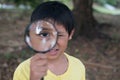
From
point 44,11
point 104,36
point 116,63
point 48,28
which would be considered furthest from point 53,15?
point 104,36

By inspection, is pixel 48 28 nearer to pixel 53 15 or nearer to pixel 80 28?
pixel 53 15

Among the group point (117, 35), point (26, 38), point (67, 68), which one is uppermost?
point (26, 38)

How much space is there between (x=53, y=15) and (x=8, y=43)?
401cm

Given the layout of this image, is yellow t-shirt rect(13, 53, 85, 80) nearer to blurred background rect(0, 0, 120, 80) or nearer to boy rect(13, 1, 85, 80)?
boy rect(13, 1, 85, 80)

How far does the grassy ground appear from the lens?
16.2 ft

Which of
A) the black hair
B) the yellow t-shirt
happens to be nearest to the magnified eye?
the black hair

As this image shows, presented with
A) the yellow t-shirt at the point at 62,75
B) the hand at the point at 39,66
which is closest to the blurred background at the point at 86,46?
the yellow t-shirt at the point at 62,75

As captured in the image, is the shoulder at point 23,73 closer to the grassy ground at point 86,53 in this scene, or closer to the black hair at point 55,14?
the black hair at point 55,14

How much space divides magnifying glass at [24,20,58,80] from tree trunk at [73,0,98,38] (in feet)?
14.5

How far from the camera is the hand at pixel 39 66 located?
159 cm

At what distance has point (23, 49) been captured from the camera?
17.9 feet

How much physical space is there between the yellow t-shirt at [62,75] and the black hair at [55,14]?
25 cm

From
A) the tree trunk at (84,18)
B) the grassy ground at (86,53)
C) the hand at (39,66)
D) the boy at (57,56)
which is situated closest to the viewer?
the hand at (39,66)

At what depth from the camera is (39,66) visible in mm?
1618
